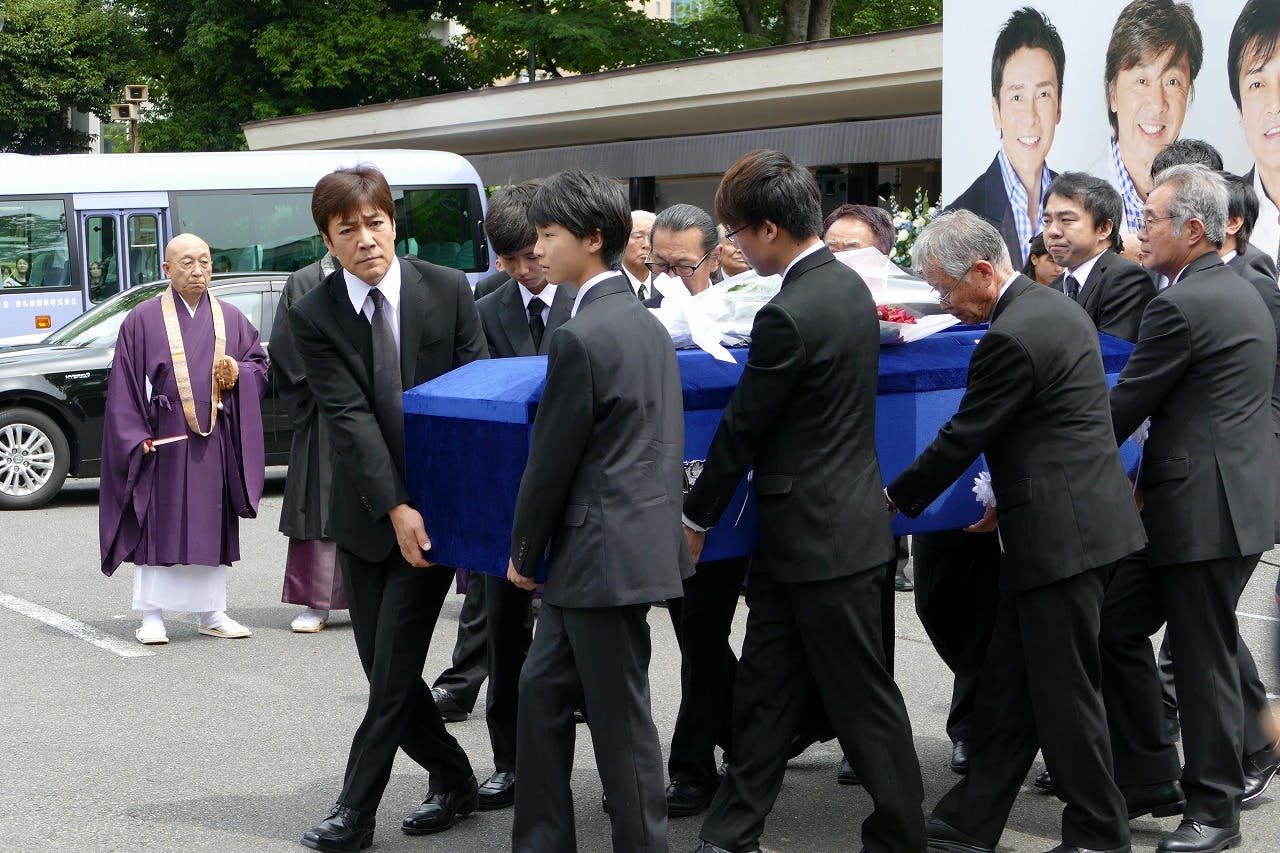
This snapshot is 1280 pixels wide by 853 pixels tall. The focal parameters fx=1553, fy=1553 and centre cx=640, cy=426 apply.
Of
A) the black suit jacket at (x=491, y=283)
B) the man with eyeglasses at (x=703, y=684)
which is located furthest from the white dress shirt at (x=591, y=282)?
the black suit jacket at (x=491, y=283)

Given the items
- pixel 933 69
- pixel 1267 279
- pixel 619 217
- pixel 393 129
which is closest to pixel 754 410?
pixel 619 217

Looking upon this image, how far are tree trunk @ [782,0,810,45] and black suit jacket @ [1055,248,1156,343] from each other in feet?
99.8

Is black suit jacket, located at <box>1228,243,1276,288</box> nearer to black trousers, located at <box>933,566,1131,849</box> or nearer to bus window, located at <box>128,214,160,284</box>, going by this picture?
black trousers, located at <box>933,566,1131,849</box>

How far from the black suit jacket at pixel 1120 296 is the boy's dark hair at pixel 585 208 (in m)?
2.06

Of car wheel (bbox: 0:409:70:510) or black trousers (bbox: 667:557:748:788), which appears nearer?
black trousers (bbox: 667:557:748:788)

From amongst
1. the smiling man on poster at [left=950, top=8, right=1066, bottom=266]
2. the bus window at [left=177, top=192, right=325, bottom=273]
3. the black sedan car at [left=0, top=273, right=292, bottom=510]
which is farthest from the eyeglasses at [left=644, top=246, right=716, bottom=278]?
the bus window at [left=177, top=192, right=325, bottom=273]

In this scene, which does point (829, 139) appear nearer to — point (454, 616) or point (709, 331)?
point (454, 616)

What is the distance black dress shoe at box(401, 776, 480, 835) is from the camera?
4.61m

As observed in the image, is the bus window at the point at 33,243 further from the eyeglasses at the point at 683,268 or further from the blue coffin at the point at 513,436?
the blue coffin at the point at 513,436

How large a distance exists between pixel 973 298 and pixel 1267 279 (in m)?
1.52

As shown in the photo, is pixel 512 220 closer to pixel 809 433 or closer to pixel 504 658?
pixel 504 658

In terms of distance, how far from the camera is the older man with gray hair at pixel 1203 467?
14.4 feet

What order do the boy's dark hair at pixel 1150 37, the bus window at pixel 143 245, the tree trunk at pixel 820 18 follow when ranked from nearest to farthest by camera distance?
the boy's dark hair at pixel 1150 37 < the bus window at pixel 143 245 < the tree trunk at pixel 820 18

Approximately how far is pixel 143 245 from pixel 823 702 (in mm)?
15359
